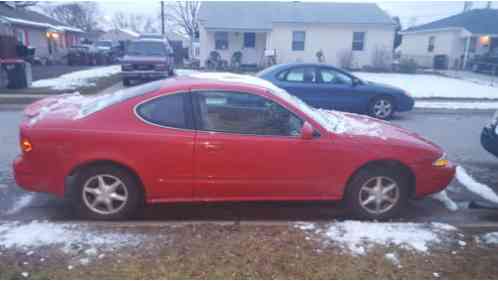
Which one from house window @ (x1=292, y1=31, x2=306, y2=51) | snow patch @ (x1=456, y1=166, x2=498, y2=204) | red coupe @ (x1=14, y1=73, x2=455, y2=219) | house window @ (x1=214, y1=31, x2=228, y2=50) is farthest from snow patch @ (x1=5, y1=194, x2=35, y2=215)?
house window @ (x1=292, y1=31, x2=306, y2=51)

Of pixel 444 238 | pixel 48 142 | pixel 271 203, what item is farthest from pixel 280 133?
pixel 48 142

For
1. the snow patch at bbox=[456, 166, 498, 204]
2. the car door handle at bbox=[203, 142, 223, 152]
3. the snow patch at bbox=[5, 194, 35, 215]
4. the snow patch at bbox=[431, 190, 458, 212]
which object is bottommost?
the snow patch at bbox=[5, 194, 35, 215]

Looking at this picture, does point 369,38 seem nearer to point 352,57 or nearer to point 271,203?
point 352,57

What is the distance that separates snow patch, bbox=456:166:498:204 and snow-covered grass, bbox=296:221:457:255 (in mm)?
1539

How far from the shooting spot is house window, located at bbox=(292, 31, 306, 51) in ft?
88.5

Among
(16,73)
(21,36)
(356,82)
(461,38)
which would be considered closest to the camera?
(356,82)

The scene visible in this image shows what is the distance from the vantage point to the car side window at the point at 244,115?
4.00m

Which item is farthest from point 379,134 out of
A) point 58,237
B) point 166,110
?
point 58,237

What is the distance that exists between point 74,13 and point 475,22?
190 ft

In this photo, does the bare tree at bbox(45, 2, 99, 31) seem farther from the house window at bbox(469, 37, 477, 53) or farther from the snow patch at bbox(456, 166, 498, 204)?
the snow patch at bbox(456, 166, 498, 204)

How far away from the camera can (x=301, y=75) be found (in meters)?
9.80

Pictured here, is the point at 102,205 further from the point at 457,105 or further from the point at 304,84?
the point at 457,105

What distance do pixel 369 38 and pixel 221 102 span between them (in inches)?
1005

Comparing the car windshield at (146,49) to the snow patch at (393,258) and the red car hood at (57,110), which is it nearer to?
the red car hood at (57,110)
